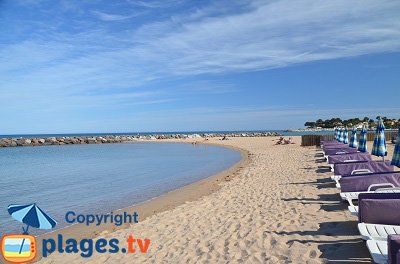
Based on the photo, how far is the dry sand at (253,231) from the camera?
4773 millimetres

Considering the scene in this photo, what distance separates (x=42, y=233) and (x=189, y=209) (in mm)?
3217

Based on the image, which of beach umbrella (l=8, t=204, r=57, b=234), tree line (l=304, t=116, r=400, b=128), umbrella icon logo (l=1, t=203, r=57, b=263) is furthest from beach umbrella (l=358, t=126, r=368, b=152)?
beach umbrella (l=8, t=204, r=57, b=234)

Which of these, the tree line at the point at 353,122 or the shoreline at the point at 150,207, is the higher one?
the tree line at the point at 353,122

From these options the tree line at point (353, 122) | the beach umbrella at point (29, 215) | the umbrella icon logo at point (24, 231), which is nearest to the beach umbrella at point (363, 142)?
the tree line at point (353, 122)

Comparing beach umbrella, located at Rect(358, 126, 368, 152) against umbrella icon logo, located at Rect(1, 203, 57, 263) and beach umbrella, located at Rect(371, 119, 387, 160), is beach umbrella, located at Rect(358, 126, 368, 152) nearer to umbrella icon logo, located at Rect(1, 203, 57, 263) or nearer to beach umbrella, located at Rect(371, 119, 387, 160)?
beach umbrella, located at Rect(371, 119, 387, 160)

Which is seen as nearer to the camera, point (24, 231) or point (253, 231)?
point (24, 231)

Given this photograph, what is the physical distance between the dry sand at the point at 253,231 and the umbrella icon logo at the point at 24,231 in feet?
4.77

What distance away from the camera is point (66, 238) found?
22.9ft

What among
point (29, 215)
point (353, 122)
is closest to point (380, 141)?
point (29, 215)

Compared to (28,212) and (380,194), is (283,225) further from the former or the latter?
(28,212)

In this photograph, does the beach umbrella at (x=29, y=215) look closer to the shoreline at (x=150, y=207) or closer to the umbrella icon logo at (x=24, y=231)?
the umbrella icon logo at (x=24, y=231)

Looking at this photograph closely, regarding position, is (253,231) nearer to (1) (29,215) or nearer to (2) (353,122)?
(1) (29,215)

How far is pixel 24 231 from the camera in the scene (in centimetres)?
394

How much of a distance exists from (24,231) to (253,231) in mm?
3507
